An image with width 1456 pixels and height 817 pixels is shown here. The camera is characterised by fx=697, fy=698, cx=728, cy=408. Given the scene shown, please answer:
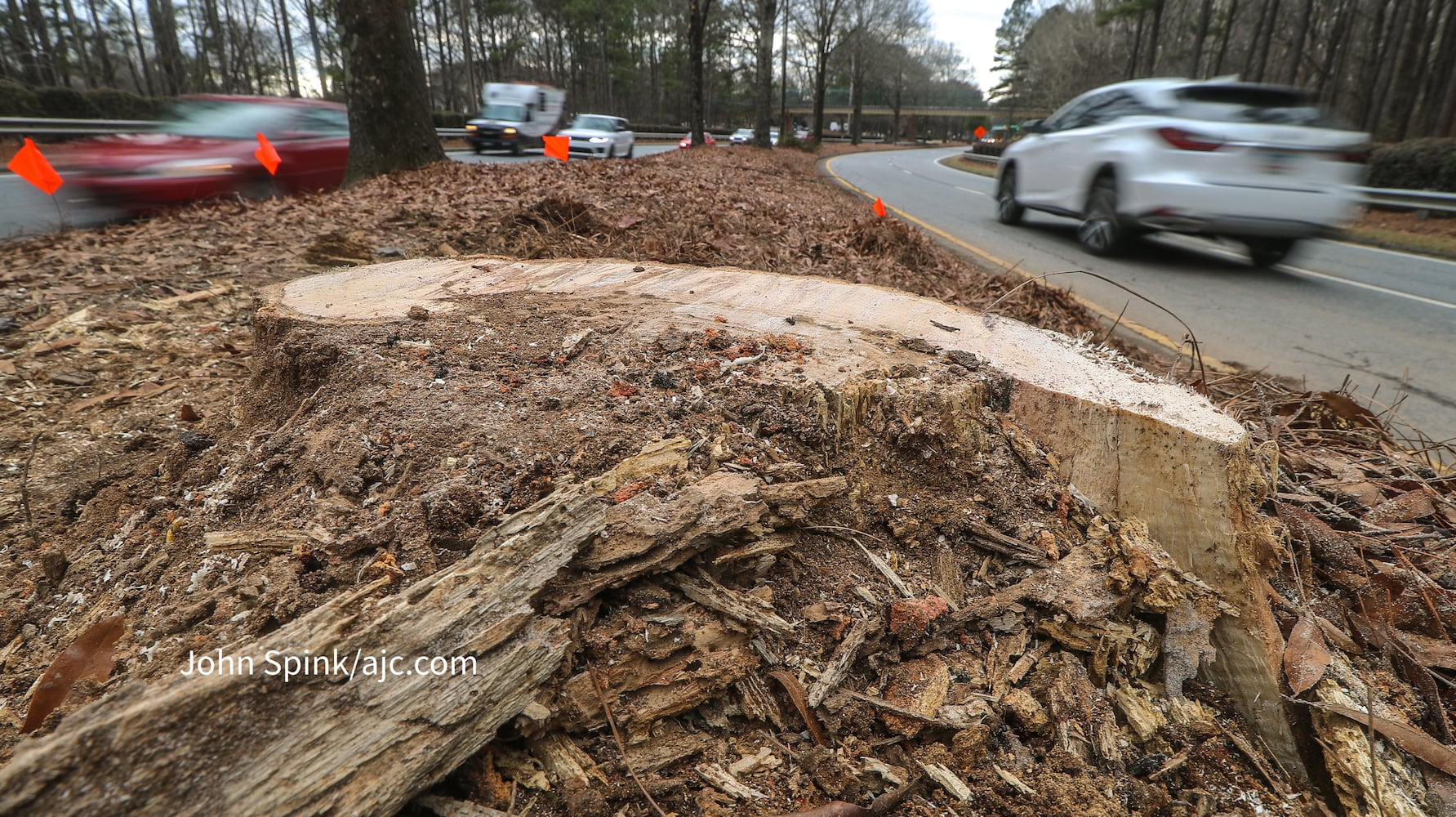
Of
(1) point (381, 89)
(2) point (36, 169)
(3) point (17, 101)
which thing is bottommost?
(2) point (36, 169)

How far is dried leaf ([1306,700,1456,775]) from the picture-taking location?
1646 millimetres

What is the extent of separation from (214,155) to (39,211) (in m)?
2.75

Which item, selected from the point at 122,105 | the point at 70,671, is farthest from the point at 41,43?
the point at 70,671

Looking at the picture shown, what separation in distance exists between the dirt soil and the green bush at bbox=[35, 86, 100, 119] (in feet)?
77.7

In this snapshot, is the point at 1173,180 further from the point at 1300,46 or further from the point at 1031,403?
the point at 1300,46

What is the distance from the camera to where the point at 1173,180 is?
685 centimetres

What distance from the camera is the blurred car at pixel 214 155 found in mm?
6445

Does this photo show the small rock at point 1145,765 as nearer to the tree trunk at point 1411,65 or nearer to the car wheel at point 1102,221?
the car wheel at point 1102,221

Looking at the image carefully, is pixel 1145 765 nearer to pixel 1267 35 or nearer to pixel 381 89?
pixel 381 89

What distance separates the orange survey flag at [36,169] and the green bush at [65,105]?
1860 centimetres

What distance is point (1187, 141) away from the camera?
6.73m

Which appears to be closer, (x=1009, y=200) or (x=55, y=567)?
(x=55, y=567)

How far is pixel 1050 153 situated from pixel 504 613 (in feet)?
31.6

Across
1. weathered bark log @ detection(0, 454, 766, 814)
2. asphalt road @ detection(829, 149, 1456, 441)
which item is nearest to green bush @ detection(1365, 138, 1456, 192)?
asphalt road @ detection(829, 149, 1456, 441)
